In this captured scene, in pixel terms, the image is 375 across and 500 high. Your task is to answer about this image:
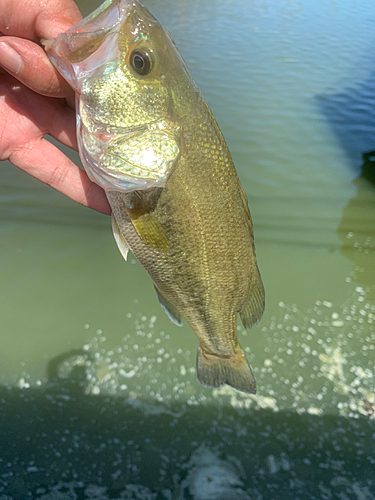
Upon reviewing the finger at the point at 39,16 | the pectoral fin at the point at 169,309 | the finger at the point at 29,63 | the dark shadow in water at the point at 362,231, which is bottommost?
the dark shadow in water at the point at 362,231

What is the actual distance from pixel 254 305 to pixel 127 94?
1187mm

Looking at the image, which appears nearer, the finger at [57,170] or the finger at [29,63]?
the finger at [29,63]

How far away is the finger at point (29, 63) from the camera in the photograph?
53.4 inches

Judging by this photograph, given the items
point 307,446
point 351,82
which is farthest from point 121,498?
point 351,82

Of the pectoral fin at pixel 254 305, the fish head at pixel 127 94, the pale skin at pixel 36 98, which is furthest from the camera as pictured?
the pectoral fin at pixel 254 305

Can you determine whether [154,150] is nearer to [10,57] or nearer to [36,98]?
[10,57]

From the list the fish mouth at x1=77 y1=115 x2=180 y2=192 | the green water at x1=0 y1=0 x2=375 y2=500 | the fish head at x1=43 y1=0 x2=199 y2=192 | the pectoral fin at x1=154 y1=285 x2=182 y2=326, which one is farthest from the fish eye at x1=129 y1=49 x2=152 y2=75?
the green water at x1=0 y1=0 x2=375 y2=500

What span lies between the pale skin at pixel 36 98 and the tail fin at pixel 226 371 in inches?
43.4

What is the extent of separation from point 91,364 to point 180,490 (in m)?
1.08

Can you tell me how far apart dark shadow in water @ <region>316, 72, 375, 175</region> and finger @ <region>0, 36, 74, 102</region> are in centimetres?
443

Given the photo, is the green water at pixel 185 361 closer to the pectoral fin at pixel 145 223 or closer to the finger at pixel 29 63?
the pectoral fin at pixel 145 223

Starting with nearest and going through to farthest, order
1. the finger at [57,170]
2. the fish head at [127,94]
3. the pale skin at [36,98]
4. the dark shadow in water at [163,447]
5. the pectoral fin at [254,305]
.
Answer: the fish head at [127,94], the pale skin at [36,98], the pectoral fin at [254,305], the finger at [57,170], the dark shadow in water at [163,447]

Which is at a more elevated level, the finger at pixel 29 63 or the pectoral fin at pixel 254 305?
the finger at pixel 29 63

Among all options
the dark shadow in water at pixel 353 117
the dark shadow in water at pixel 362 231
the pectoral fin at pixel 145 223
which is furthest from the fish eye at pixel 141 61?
the dark shadow in water at pixel 353 117
